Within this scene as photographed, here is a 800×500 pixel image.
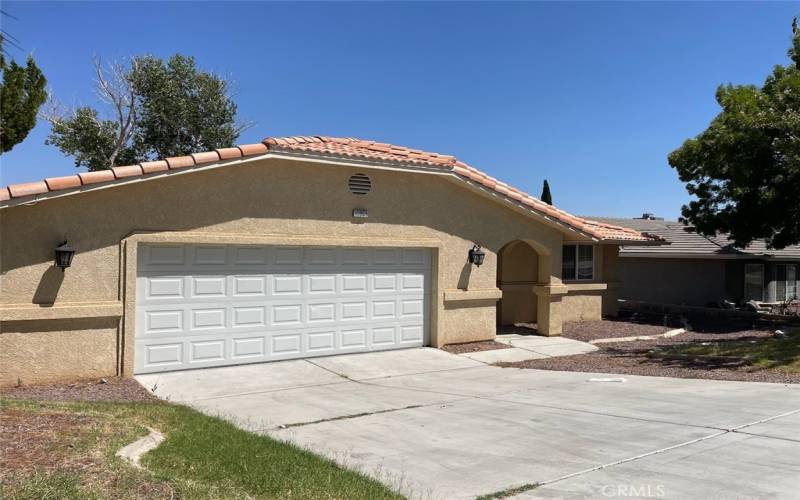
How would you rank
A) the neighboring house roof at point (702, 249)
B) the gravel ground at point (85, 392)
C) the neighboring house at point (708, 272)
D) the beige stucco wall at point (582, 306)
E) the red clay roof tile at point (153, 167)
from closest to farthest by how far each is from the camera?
the gravel ground at point (85, 392), the red clay roof tile at point (153, 167), the beige stucco wall at point (582, 306), the neighboring house roof at point (702, 249), the neighboring house at point (708, 272)

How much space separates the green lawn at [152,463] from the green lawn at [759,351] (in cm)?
973

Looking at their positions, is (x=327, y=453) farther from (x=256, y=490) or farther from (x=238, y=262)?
(x=238, y=262)

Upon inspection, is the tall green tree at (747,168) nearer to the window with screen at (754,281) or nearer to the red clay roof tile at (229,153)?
the window with screen at (754,281)

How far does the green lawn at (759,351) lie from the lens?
38.1 feet

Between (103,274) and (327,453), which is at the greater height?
(103,274)

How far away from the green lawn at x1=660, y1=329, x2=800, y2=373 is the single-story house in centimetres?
346

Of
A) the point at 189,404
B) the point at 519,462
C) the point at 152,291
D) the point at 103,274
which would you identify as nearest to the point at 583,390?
the point at 519,462

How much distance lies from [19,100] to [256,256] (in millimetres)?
7500

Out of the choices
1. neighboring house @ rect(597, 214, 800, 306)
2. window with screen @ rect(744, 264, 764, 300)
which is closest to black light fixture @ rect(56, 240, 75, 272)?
neighboring house @ rect(597, 214, 800, 306)

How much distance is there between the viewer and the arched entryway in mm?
17484

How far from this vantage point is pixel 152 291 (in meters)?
10.2

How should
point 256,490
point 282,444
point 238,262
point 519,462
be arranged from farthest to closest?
point 238,262 → point 282,444 → point 519,462 → point 256,490

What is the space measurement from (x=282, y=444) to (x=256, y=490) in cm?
A: 155

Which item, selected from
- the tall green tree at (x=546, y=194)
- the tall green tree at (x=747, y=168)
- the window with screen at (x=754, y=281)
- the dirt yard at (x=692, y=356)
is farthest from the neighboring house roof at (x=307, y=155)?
the tall green tree at (x=546, y=194)
